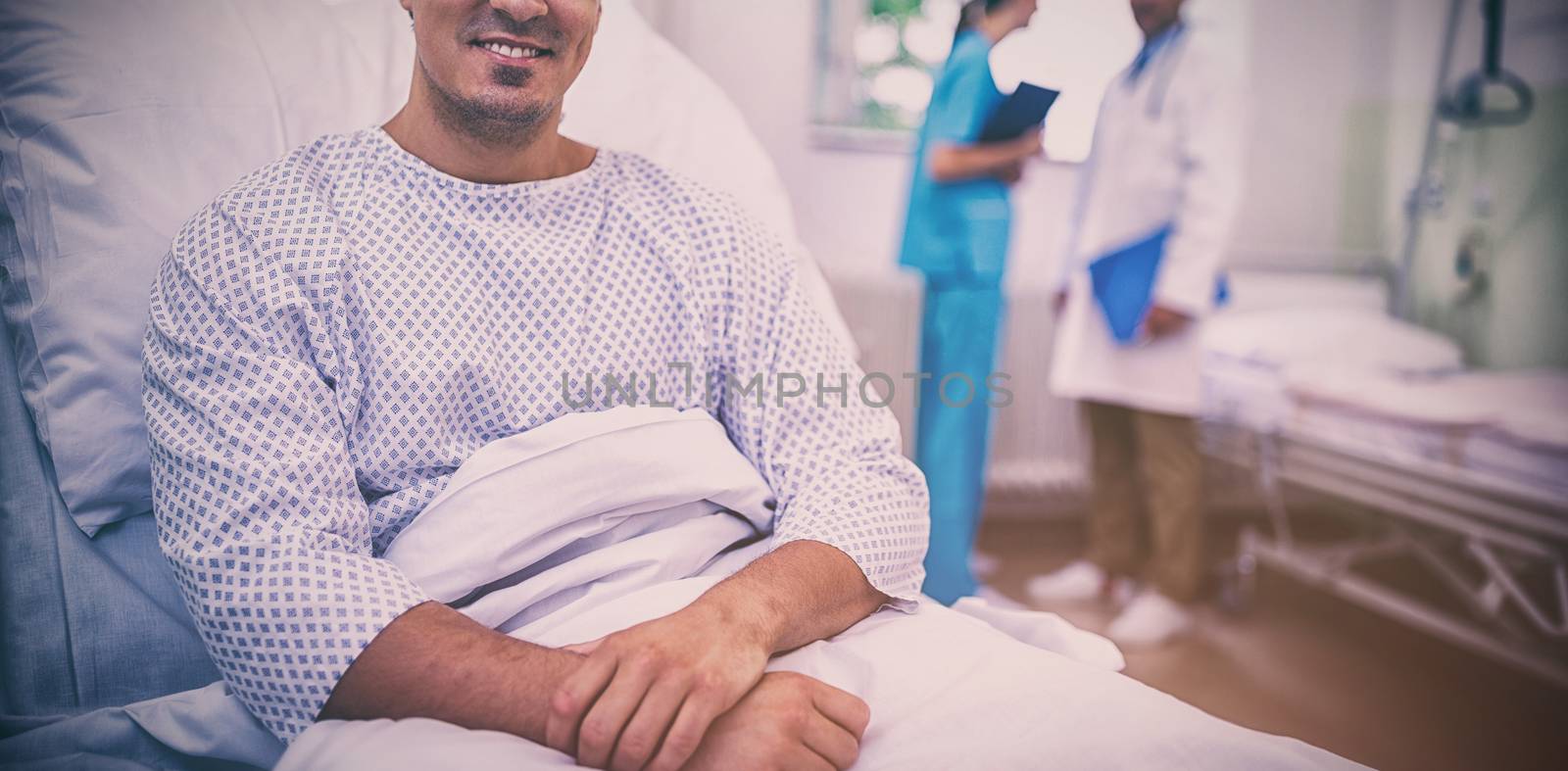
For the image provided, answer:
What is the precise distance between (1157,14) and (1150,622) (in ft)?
4.08

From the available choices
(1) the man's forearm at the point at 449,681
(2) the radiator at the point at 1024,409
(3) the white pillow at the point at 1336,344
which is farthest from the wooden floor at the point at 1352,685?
(1) the man's forearm at the point at 449,681

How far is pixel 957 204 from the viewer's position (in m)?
1.71

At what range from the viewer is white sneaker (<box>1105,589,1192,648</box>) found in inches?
79.0

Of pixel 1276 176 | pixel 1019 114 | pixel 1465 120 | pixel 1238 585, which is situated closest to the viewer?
pixel 1019 114

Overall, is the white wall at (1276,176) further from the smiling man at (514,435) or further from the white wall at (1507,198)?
the smiling man at (514,435)

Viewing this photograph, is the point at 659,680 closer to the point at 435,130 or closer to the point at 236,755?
the point at 236,755

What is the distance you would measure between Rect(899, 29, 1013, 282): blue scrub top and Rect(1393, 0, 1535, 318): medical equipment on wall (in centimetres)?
144

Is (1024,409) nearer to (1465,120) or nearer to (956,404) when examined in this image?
(956,404)

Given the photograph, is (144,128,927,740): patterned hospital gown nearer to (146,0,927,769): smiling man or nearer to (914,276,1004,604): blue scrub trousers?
(146,0,927,769): smiling man

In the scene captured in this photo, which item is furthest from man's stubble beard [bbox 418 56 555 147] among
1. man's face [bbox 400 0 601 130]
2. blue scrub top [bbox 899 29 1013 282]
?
blue scrub top [bbox 899 29 1013 282]

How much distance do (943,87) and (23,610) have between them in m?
1.46

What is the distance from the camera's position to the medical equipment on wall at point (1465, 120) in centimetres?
228

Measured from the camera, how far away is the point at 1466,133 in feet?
7.95

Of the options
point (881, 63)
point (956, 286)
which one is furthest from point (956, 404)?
point (881, 63)
